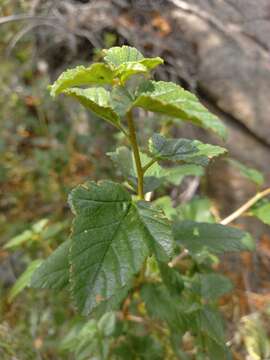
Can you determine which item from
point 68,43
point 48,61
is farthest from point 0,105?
point 68,43

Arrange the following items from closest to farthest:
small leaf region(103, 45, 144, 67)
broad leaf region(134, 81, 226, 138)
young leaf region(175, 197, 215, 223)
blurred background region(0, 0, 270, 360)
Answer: broad leaf region(134, 81, 226, 138), small leaf region(103, 45, 144, 67), young leaf region(175, 197, 215, 223), blurred background region(0, 0, 270, 360)

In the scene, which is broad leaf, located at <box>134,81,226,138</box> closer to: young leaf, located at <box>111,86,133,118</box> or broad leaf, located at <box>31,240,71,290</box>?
young leaf, located at <box>111,86,133,118</box>

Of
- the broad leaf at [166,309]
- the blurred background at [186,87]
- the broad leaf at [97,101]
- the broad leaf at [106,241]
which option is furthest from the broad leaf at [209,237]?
the blurred background at [186,87]

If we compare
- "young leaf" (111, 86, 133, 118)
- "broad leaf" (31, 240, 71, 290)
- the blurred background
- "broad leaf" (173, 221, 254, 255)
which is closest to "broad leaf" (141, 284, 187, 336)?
"broad leaf" (173, 221, 254, 255)

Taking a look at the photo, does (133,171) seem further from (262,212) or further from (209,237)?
(262,212)

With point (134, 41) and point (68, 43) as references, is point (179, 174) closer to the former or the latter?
point (134, 41)
